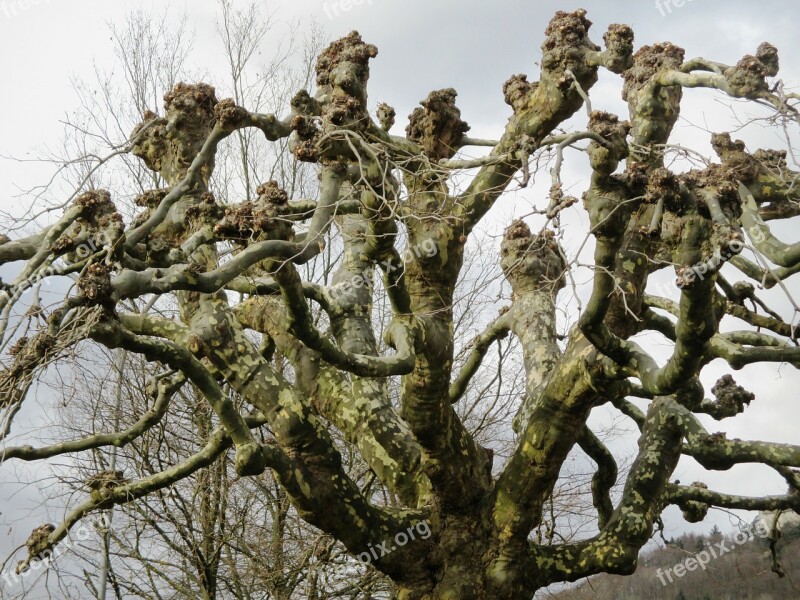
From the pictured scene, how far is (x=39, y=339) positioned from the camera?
395cm

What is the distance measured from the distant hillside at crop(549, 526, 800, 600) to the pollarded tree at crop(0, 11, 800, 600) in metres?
6.98

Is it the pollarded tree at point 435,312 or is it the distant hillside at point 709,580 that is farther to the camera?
the distant hillside at point 709,580

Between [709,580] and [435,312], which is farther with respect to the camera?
[709,580]

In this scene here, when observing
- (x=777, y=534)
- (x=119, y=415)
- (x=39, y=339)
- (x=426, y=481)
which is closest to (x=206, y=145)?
(x=39, y=339)

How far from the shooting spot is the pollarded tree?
4.53 metres

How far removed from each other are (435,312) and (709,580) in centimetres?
1107

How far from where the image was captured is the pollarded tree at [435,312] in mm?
4531

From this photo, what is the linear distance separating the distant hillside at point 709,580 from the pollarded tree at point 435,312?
6979 mm

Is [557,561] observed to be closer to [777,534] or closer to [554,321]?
[554,321]

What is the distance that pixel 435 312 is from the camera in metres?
5.57

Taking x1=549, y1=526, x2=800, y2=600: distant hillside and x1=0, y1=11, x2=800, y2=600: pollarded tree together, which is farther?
x1=549, y1=526, x2=800, y2=600: distant hillside

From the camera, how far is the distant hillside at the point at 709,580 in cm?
1292

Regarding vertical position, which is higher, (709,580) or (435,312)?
(435,312)

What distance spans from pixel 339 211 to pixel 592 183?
227 cm
